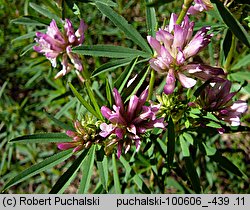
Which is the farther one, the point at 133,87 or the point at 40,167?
the point at 40,167

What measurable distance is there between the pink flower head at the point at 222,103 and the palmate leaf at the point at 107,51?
0.26 meters

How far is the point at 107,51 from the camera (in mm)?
1214

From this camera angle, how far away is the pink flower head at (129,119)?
1119mm

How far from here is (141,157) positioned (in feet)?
6.13

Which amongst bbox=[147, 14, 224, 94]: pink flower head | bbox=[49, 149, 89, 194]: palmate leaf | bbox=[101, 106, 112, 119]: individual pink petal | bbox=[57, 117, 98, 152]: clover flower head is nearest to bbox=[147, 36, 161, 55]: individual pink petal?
bbox=[147, 14, 224, 94]: pink flower head

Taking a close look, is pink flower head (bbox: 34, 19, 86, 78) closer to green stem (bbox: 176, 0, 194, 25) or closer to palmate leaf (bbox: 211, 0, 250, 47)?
green stem (bbox: 176, 0, 194, 25)

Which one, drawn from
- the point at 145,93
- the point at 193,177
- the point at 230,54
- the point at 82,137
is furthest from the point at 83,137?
the point at 230,54

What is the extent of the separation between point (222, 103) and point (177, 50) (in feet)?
0.99

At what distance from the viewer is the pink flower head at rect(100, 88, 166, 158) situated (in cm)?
112

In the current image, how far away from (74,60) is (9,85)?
4.86 feet

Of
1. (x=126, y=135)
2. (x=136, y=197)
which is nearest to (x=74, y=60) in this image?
(x=126, y=135)

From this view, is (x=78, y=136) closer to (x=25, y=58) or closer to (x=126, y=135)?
(x=126, y=135)

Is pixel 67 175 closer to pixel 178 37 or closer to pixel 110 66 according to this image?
pixel 110 66

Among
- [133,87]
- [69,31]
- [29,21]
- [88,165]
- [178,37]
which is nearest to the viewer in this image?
[178,37]
